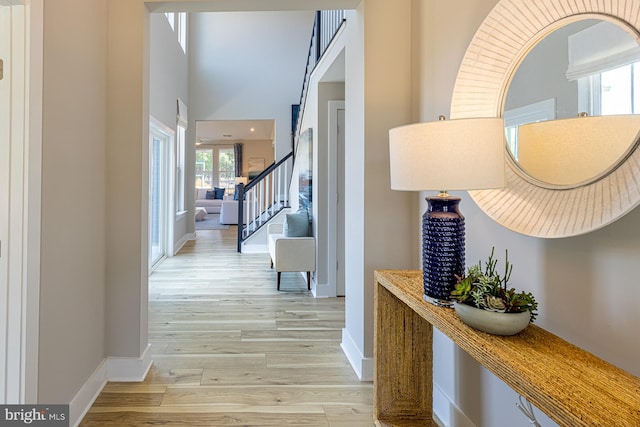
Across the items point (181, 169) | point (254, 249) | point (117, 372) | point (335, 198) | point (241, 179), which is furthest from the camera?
point (241, 179)

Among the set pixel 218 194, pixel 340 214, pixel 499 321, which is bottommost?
pixel 499 321

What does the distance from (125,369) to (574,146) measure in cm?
249

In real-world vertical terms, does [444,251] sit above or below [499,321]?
above

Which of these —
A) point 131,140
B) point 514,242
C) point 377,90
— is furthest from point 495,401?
point 131,140

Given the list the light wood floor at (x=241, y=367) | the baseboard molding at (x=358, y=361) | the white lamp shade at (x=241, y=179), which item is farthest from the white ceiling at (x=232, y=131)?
the baseboard molding at (x=358, y=361)

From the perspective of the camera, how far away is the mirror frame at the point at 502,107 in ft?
2.94

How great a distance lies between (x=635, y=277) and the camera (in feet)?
2.98

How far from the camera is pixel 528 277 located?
4.16ft

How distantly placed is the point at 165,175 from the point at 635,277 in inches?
236

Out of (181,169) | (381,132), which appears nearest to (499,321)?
(381,132)

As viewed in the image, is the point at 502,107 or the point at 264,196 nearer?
the point at 502,107

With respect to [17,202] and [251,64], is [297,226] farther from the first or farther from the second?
[251,64]

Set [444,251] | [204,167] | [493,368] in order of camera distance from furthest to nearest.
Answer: [204,167]
[444,251]
[493,368]

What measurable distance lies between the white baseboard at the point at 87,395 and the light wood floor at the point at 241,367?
0.04m
